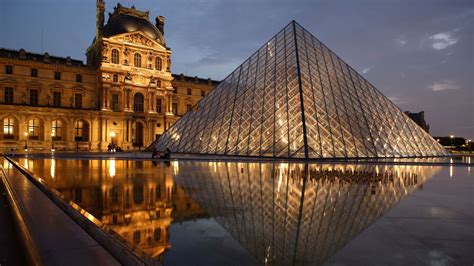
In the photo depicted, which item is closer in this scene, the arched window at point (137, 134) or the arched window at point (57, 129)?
the arched window at point (57, 129)

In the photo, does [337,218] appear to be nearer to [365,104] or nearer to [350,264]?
[350,264]

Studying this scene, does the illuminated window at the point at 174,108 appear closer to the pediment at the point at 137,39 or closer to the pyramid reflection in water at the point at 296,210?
the pediment at the point at 137,39

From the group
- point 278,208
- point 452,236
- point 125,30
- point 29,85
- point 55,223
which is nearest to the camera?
point 55,223

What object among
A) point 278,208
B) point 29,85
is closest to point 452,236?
point 278,208

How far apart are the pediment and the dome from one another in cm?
71

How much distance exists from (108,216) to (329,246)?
3.14 m

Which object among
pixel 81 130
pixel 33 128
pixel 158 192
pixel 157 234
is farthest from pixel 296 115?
pixel 33 128

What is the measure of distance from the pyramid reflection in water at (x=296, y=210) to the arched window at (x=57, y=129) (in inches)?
1382

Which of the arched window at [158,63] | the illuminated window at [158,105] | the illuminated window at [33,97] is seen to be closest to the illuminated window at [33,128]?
the illuminated window at [33,97]

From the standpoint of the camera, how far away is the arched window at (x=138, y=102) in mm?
42675

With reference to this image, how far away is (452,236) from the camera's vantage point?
401 cm

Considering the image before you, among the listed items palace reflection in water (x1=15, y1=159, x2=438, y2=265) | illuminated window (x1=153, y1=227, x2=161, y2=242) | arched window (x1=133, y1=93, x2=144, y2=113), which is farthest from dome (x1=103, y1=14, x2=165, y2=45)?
illuminated window (x1=153, y1=227, x2=161, y2=242)

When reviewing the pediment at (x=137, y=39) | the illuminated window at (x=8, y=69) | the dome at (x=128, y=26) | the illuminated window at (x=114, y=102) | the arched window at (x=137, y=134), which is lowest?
the arched window at (x=137, y=134)

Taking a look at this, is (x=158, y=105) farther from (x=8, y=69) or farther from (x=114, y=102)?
(x=8, y=69)
